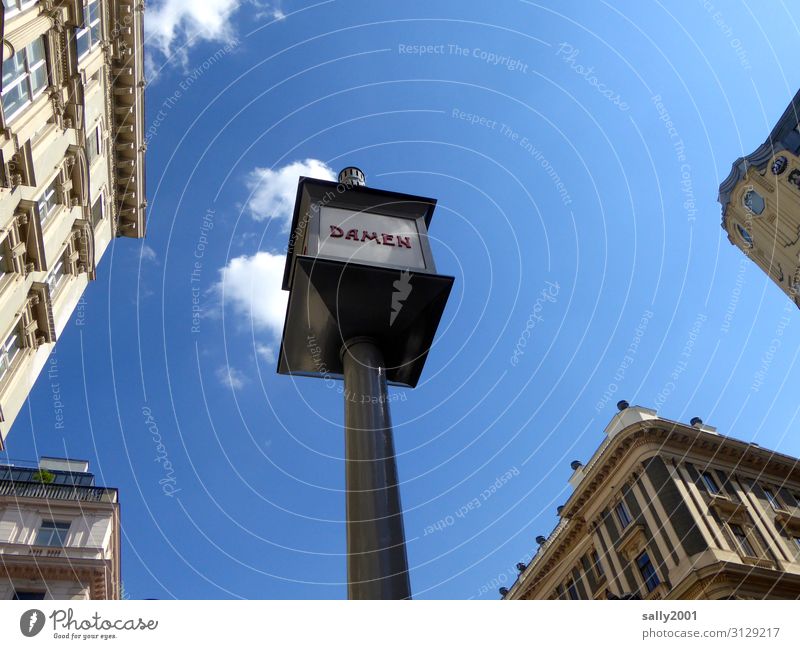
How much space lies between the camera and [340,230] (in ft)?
31.9

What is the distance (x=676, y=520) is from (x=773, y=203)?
2662cm

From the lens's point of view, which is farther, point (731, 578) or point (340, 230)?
point (731, 578)

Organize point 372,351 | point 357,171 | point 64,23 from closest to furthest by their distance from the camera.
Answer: point 372,351 < point 357,171 < point 64,23

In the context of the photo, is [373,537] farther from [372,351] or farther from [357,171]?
[357,171]

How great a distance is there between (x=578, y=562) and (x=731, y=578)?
13.1 m

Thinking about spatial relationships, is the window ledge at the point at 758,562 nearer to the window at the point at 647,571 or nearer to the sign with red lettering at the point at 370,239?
the window at the point at 647,571

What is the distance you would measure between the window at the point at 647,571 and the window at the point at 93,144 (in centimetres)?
3560

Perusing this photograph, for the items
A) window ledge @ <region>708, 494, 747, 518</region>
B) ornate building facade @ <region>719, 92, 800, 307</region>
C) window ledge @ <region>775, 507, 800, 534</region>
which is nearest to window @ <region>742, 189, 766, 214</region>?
ornate building facade @ <region>719, 92, 800, 307</region>

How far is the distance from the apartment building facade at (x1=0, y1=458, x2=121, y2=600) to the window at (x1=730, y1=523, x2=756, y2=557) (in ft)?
106

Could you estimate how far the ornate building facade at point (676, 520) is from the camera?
29.8 meters

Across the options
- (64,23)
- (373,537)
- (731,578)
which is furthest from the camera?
(731,578)

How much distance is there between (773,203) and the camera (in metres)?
43.9

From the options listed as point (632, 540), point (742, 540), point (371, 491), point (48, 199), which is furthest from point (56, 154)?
point (742, 540)
